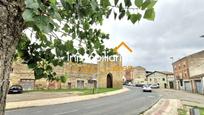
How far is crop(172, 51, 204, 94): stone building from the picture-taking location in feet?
159

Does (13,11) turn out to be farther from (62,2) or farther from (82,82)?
(82,82)

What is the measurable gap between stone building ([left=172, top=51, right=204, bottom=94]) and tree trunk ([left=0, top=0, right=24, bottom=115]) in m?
47.9

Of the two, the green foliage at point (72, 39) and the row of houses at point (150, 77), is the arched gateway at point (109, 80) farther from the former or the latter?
the green foliage at point (72, 39)

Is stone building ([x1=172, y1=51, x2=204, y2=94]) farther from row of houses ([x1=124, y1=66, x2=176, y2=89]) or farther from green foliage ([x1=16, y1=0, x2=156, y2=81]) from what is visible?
green foliage ([x1=16, y1=0, x2=156, y2=81])

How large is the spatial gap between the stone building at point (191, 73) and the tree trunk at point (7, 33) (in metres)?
47.9

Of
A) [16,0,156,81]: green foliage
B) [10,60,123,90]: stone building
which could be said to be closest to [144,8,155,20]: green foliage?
[16,0,156,81]: green foliage

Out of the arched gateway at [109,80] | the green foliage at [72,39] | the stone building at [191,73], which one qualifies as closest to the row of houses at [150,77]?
the stone building at [191,73]

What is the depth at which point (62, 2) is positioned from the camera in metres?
1.55

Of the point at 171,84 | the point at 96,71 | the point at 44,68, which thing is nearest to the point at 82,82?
the point at 96,71

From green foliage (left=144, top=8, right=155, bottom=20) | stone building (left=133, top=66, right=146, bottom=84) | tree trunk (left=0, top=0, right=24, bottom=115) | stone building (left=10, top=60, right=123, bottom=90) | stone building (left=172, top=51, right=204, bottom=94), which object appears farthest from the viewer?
stone building (left=133, top=66, right=146, bottom=84)

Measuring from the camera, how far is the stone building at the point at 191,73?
1902 inches

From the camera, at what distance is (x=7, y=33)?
1362 mm

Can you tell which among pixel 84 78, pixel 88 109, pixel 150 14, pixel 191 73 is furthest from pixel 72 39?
pixel 191 73

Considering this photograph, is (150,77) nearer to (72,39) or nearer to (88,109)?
(88,109)
